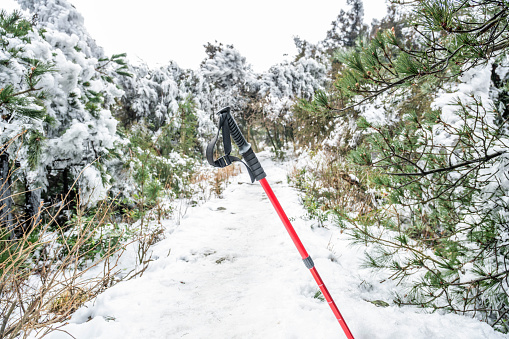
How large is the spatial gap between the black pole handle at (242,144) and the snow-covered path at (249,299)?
3.60 ft

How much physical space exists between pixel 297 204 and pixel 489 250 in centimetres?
335

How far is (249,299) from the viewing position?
1956mm

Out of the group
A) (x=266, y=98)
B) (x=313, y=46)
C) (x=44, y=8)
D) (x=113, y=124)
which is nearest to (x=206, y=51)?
(x=266, y=98)

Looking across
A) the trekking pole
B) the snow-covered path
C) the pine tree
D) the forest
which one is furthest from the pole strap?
the snow-covered path

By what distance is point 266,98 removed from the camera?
513 inches

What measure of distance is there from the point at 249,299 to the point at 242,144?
1431 millimetres

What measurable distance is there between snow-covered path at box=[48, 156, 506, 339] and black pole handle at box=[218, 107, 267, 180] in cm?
110

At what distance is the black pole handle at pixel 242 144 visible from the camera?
48.8 inches

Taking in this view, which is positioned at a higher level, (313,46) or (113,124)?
(313,46)

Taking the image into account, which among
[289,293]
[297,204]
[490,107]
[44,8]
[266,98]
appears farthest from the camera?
[266,98]

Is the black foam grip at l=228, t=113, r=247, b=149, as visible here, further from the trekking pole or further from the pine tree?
the pine tree

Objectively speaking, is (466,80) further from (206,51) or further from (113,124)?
(206,51)

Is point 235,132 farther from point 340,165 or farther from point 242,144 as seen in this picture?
point 340,165

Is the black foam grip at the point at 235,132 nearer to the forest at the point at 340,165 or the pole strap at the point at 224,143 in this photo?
the pole strap at the point at 224,143
